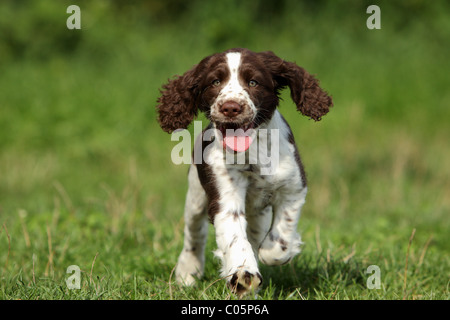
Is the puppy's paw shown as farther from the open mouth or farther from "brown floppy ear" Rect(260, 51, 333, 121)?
"brown floppy ear" Rect(260, 51, 333, 121)

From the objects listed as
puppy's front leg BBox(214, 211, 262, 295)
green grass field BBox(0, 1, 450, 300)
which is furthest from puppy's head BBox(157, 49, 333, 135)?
green grass field BBox(0, 1, 450, 300)

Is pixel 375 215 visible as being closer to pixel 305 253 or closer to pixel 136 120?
pixel 305 253

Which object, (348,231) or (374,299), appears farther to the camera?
(348,231)

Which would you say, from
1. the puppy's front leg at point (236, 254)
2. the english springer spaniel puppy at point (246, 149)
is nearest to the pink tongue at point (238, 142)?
the english springer spaniel puppy at point (246, 149)

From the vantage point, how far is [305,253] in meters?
4.57

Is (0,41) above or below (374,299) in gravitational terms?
above

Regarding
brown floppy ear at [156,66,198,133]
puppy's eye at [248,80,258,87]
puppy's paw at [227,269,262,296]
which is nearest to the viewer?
puppy's paw at [227,269,262,296]

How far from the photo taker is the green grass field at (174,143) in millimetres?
4184

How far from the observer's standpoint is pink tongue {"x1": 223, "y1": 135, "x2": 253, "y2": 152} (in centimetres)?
349

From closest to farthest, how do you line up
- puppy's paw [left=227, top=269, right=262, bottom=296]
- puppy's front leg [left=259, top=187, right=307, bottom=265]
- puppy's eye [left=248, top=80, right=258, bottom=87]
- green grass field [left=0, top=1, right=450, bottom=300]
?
1. puppy's paw [left=227, top=269, right=262, bottom=296]
2. puppy's eye [left=248, top=80, right=258, bottom=87]
3. puppy's front leg [left=259, top=187, right=307, bottom=265]
4. green grass field [left=0, top=1, right=450, bottom=300]

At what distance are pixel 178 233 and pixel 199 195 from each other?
0.94m

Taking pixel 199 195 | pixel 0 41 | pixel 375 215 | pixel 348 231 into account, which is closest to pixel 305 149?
pixel 375 215

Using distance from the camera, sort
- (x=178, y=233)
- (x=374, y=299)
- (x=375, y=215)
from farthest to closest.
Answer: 1. (x=375, y=215)
2. (x=178, y=233)
3. (x=374, y=299)

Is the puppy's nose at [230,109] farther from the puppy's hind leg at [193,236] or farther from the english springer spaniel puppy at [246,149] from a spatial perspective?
the puppy's hind leg at [193,236]
